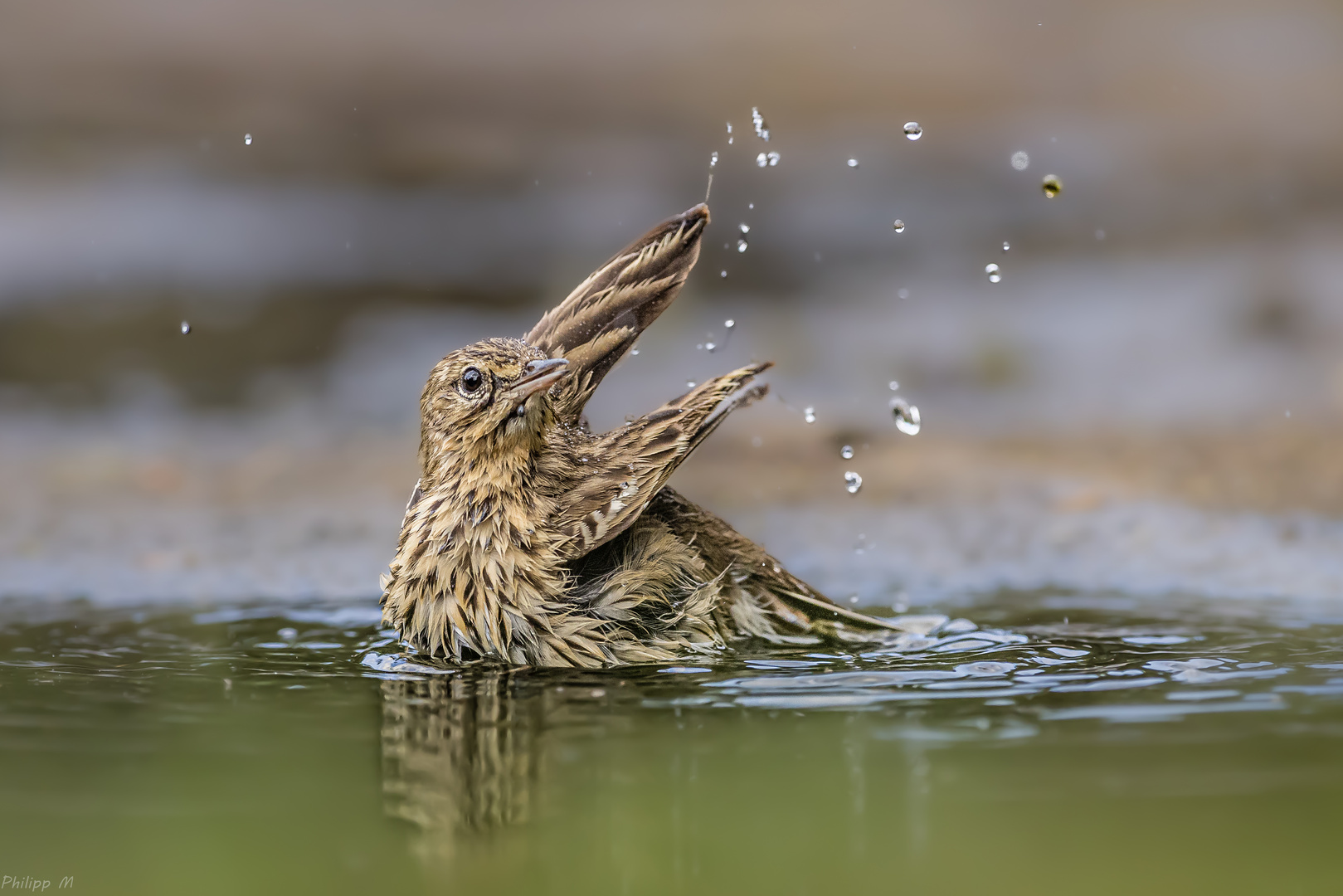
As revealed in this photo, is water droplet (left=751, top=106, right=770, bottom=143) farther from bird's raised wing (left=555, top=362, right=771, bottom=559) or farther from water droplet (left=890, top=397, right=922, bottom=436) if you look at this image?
water droplet (left=890, top=397, right=922, bottom=436)

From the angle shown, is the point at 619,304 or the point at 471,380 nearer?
the point at 471,380

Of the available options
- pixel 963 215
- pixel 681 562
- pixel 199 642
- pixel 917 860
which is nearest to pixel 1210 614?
pixel 681 562

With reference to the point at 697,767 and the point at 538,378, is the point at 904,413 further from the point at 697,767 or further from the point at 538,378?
the point at 697,767

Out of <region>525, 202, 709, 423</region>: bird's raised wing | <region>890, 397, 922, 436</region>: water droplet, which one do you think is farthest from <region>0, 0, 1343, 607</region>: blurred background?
<region>525, 202, 709, 423</region>: bird's raised wing

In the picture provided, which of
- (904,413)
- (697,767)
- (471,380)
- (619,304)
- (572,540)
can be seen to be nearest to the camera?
(697,767)

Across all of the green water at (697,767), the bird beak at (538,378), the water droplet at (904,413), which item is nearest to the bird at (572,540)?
the bird beak at (538,378)

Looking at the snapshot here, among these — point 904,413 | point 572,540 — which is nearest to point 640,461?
point 572,540

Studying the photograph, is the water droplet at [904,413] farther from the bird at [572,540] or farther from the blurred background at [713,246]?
the bird at [572,540]

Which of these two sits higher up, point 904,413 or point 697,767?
point 904,413
